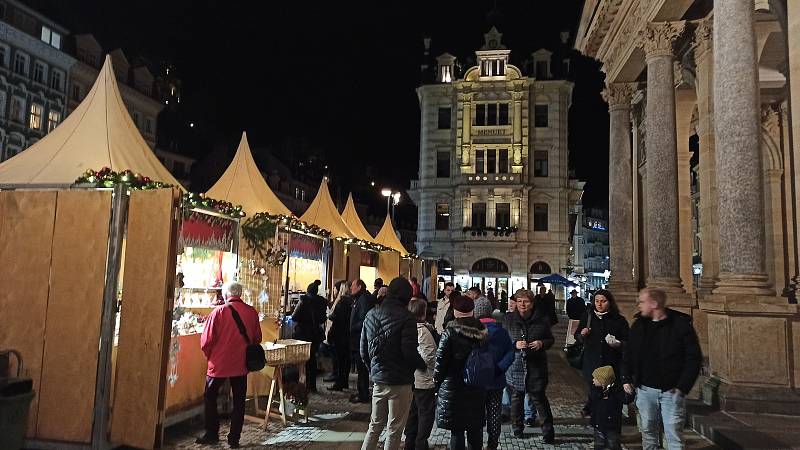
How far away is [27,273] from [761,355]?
983 centimetres

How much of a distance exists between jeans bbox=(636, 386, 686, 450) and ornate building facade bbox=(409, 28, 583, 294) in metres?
34.8

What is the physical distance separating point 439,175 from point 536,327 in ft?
116

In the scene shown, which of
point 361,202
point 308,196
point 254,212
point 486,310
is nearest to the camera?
point 486,310

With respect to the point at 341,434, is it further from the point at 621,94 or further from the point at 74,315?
the point at 621,94

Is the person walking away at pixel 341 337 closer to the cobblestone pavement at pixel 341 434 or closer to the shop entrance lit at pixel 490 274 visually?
the cobblestone pavement at pixel 341 434

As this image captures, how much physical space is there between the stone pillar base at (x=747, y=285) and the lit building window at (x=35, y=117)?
38587 mm

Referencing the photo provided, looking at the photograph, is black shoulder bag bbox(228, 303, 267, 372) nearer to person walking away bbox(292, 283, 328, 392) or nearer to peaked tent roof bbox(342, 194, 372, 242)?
person walking away bbox(292, 283, 328, 392)

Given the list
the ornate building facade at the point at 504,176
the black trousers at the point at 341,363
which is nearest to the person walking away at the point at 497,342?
the black trousers at the point at 341,363

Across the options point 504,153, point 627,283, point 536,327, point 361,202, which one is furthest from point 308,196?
point 536,327

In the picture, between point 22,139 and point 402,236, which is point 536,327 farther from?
point 402,236

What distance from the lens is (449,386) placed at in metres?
5.52

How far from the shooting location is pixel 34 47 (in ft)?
110

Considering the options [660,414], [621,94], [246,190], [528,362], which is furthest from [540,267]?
[660,414]

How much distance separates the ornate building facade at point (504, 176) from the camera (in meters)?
40.3
